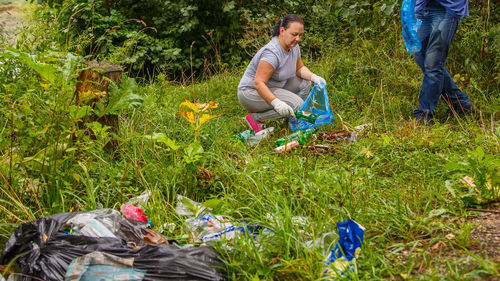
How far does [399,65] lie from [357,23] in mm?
1206

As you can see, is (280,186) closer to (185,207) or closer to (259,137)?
(185,207)

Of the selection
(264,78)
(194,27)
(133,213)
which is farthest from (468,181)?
(194,27)

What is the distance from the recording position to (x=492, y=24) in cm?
495

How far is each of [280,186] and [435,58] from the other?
2323mm

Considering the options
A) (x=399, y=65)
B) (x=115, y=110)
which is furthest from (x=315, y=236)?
(x=399, y=65)

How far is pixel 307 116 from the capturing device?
3949 mm

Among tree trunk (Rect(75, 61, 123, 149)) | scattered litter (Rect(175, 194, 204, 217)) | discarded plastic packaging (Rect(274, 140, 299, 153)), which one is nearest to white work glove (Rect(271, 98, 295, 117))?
discarded plastic packaging (Rect(274, 140, 299, 153))

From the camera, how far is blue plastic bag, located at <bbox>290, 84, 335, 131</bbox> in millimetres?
3951

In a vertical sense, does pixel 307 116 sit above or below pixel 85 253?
below

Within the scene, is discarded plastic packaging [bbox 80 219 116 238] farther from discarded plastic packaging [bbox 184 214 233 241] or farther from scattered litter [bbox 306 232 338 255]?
scattered litter [bbox 306 232 338 255]

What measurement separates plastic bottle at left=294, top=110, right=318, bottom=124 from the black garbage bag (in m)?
2.30

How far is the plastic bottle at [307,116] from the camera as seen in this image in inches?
155

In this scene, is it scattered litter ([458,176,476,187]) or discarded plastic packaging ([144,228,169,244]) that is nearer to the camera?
discarded plastic packaging ([144,228,169,244])

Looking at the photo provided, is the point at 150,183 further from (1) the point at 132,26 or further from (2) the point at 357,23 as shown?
(1) the point at 132,26
